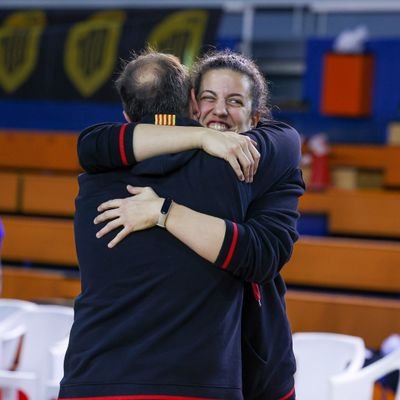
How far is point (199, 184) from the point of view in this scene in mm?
1594

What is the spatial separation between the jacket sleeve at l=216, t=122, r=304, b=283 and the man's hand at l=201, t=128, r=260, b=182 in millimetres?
43

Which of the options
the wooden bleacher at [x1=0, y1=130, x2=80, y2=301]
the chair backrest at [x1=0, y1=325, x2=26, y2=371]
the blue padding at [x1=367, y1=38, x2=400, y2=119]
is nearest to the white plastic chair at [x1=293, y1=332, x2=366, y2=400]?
the chair backrest at [x1=0, y1=325, x2=26, y2=371]

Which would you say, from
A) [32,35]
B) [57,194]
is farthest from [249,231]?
[32,35]

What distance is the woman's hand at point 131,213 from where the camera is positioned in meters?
1.60

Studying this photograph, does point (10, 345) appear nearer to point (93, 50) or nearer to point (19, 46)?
point (93, 50)

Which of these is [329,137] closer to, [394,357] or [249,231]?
[394,357]

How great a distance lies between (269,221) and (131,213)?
236 millimetres

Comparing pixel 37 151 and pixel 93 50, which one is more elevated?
pixel 93 50

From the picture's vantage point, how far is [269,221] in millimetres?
1643

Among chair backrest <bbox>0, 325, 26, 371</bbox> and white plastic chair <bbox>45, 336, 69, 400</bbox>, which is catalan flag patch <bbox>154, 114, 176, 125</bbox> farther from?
chair backrest <bbox>0, 325, 26, 371</bbox>

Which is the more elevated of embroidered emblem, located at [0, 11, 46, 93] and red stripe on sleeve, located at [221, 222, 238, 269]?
embroidered emblem, located at [0, 11, 46, 93]

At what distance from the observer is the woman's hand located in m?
1.60

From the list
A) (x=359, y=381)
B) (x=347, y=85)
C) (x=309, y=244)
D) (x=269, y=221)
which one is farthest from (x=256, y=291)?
(x=347, y=85)

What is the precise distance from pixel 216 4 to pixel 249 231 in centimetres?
573
